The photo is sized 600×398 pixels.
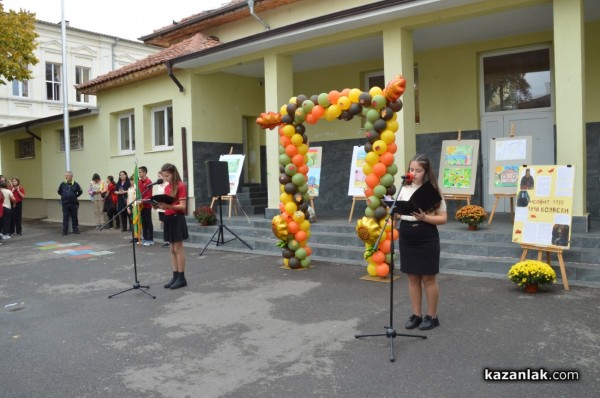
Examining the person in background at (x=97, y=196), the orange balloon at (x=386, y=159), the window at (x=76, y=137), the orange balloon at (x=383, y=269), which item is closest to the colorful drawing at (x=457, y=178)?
the orange balloon at (x=386, y=159)

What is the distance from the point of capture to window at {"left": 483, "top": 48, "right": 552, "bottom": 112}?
10719mm

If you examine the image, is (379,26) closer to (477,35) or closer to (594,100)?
(477,35)

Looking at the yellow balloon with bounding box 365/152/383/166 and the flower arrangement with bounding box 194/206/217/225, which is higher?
the yellow balloon with bounding box 365/152/383/166

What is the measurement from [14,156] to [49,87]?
341 inches

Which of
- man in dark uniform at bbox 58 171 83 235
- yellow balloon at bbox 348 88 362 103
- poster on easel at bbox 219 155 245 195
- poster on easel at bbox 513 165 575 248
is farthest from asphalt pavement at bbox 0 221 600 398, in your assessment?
man in dark uniform at bbox 58 171 83 235

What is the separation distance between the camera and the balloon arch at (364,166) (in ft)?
24.1

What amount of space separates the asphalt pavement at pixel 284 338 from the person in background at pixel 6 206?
22.9ft

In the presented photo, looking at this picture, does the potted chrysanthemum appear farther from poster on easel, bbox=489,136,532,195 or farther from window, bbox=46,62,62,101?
window, bbox=46,62,62,101

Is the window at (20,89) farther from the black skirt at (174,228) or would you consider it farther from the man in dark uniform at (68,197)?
the black skirt at (174,228)

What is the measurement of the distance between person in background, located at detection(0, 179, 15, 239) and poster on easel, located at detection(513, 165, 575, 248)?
44.3 feet

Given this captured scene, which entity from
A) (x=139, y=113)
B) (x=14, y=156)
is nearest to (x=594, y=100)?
(x=139, y=113)

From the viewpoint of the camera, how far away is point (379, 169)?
7406mm

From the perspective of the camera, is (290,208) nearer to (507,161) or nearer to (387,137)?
(387,137)

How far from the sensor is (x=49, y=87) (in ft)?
94.1
